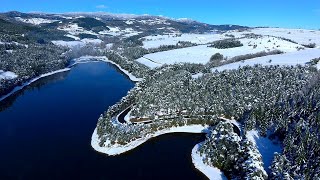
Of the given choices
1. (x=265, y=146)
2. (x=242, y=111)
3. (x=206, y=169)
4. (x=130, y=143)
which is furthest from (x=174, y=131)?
(x=265, y=146)

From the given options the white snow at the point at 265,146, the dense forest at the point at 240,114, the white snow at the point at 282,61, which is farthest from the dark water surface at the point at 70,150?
the white snow at the point at 282,61

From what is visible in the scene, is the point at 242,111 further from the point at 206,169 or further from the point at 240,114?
the point at 206,169

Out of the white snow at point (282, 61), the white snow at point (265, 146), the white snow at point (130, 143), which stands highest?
the white snow at point (282, 61)

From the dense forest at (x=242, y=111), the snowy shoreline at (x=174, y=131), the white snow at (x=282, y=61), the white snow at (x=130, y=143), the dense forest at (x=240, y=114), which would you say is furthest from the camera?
the white snow at (x=282, y=61)

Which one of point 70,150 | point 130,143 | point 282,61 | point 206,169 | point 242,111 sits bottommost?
point 70,150

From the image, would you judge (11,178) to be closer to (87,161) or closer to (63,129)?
(87,161)

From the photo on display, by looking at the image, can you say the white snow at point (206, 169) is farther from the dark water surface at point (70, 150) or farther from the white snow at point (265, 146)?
the white snow at point (265, 146)

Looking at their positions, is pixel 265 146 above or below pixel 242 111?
below

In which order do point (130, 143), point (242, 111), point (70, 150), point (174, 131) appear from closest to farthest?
point (70, 150)
point (130, 143)
point (174, 131)
point (242, 111)
